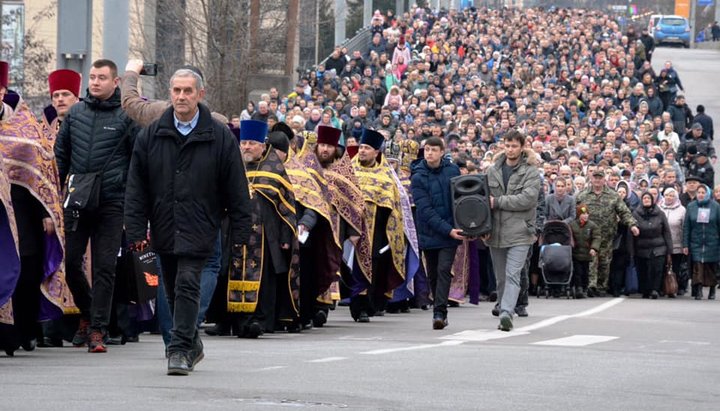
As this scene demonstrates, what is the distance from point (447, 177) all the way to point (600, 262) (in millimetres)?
10133

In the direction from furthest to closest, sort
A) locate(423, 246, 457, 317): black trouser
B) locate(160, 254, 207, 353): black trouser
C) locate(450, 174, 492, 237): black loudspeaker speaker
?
locate(423, 246, 457, 317): black trouser → locate(450, 174, 492, 237): black loudspeaker speaker → locate(160, 254, 207, 353): black trouser

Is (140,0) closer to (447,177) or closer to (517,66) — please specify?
(517,66)

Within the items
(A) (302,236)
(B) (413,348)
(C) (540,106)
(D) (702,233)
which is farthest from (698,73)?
(B) (413,348)

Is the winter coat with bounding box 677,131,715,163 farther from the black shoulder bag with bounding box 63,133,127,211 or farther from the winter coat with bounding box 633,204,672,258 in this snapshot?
the black shoulder bag with bounding box 63,133,127,211

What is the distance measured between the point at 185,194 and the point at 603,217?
652 inches

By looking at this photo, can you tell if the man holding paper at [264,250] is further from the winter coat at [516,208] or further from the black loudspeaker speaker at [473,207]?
the winter coat at [516,208]

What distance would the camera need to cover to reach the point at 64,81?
1402 centimetres

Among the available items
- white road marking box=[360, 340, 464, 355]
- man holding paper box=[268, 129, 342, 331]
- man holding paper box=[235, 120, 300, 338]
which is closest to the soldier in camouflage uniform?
man holding paper box=[268, 129, 342, 331]

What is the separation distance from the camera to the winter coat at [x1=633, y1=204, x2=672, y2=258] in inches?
1072

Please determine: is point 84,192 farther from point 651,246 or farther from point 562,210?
point 651,246

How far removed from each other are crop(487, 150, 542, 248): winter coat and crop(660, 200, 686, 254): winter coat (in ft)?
36.8

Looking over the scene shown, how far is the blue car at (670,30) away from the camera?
315 feet

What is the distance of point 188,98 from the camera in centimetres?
1100

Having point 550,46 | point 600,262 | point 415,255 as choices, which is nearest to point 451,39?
point 550,46
